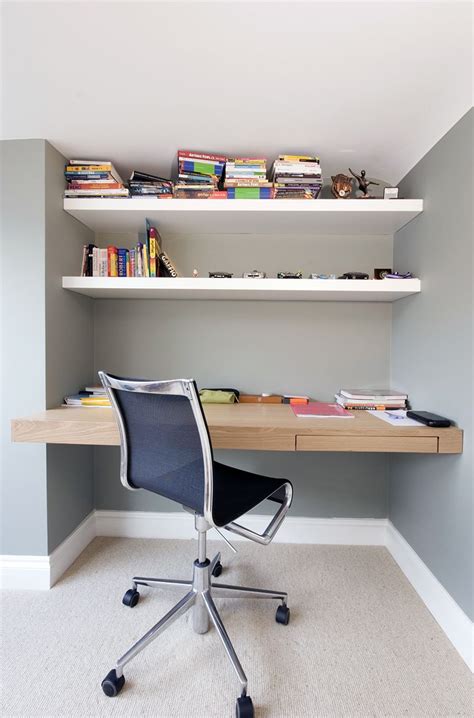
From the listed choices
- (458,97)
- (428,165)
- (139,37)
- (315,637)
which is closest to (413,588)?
(315,637)

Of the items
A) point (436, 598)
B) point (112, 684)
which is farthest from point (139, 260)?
point (436, 598)

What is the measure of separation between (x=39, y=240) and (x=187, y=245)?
2.55 ft

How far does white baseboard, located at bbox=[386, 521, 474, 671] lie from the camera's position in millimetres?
1216

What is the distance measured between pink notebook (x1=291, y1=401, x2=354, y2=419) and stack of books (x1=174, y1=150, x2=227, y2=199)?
1.14 m

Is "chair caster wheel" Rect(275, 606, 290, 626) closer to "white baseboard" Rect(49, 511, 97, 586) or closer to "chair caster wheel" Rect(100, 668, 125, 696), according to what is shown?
"chair caster wheel" Rect(100, 668, 125, 696)

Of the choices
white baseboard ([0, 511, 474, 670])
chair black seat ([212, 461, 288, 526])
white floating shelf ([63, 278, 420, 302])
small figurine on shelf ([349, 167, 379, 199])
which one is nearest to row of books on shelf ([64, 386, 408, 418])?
chair black seat ([212, 461, 288, 526])

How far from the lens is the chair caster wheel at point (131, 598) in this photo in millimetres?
1435

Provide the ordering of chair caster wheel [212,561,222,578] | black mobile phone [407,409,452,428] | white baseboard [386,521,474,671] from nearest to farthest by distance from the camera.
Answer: white baseboard [386,521,474,671]
black mobile phone [407,409,452,428]
chair caster wheel [212,561,222,578]

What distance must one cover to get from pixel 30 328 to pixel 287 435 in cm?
130

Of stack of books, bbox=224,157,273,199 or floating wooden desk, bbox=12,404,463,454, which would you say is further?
stack of books, bbox=224,157,273,199

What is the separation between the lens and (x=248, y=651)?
124 cm

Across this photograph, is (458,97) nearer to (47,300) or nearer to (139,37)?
(139,37)

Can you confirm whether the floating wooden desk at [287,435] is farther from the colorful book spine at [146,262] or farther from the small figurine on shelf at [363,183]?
the small figurine on shelf at [363,183]

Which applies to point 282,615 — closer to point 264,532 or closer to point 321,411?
point 264,532
